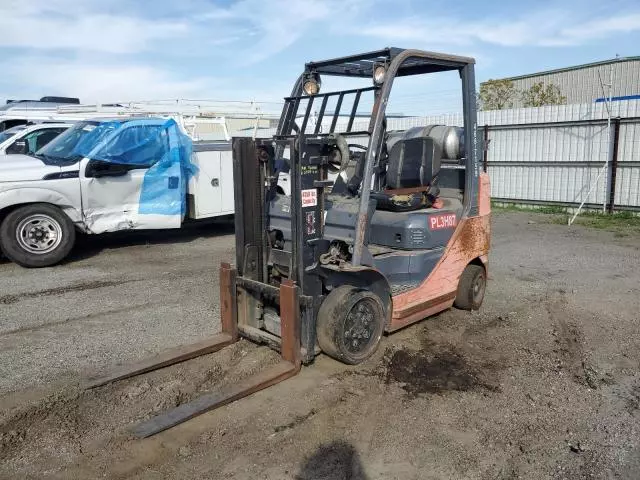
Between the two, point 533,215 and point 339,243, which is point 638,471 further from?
point 533,215

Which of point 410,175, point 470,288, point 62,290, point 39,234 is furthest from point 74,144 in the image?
point 470,288

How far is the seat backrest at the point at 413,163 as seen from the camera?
5.65 meters

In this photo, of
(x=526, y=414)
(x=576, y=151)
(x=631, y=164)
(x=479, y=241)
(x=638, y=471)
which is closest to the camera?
(x=638, y=471)

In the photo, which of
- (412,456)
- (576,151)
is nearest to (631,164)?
(576,151)

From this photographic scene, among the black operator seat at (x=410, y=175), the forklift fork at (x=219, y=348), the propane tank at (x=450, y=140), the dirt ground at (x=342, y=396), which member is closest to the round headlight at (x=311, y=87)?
the black operator seat at (x=410, y=175)

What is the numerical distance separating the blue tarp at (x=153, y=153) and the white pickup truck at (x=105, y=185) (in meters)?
0.02

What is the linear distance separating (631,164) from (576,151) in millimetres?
1463

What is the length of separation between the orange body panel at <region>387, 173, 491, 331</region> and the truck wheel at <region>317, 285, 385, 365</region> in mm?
325

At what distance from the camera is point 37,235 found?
335 inches

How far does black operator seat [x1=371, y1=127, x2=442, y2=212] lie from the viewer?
5.52 metres

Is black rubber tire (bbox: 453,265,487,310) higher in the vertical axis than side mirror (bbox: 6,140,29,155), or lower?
lower

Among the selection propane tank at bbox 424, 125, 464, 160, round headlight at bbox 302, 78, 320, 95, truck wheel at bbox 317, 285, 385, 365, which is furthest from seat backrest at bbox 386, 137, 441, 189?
truck wheel at bbox 317, 285, 385, 365

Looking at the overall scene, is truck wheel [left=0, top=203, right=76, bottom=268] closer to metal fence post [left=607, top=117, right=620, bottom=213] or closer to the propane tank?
the propane tank

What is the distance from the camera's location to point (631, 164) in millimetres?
13219
